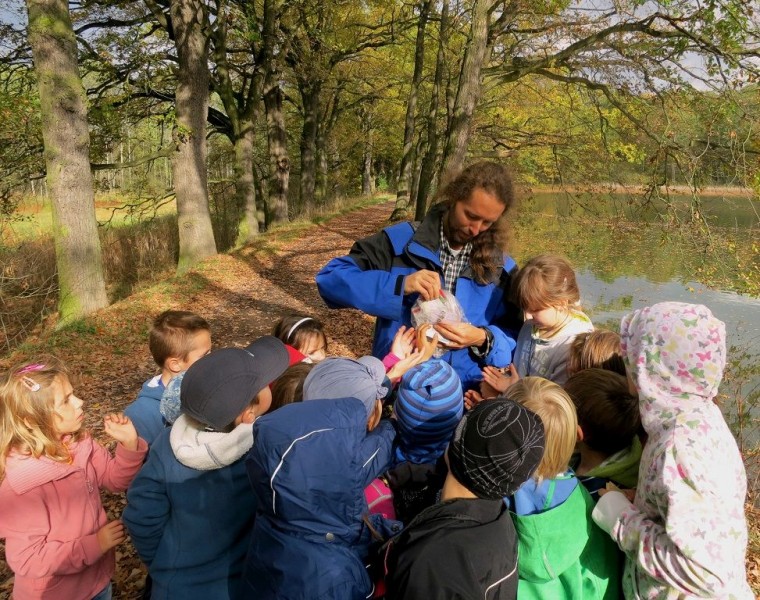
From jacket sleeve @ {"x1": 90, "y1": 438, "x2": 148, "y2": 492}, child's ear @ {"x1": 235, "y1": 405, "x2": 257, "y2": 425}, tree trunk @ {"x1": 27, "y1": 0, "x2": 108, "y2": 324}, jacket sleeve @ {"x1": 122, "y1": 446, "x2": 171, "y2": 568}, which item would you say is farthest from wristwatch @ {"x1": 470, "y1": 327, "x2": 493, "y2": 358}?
tree trunk @ {"x1": 27, "y1": 0, "x2": 108, "y2": 324}

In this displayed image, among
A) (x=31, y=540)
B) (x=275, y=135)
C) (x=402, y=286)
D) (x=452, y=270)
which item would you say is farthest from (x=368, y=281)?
(x=275, y=135)

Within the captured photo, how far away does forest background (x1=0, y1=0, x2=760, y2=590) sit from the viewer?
734cm

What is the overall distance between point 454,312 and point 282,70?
55.9 feet

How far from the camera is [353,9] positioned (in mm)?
16812

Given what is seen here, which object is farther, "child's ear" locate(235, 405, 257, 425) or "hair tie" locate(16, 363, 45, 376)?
"hair tie" locate(16, 363, 45, 376)

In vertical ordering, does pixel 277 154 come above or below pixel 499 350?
above

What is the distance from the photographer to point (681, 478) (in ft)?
5.15

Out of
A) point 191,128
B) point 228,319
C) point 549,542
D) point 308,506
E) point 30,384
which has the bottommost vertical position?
point 228,319

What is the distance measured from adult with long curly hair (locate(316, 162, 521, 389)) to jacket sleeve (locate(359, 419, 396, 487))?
0.62 meters

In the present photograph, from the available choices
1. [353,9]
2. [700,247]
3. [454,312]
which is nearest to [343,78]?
[353,9]

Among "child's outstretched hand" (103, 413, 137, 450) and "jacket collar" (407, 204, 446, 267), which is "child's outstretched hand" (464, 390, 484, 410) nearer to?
"jacket collar" (407, 204, 446, 267)

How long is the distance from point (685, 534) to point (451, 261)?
1653 millimetres

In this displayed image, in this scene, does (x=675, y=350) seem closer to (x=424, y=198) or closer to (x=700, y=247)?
(x=700, y=247)

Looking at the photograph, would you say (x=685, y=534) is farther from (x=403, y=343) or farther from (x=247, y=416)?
(x=247, y=416)
